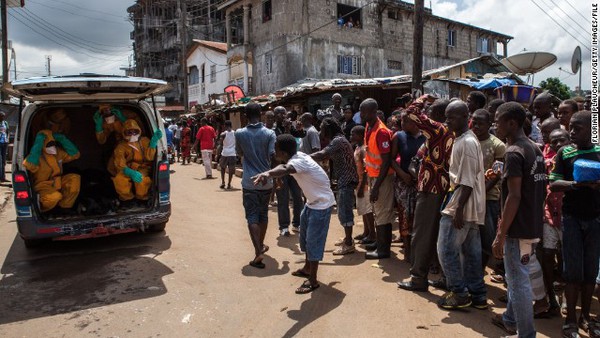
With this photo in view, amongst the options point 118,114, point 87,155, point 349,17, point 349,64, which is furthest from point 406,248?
point 349,17

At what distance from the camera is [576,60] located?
27.9ft

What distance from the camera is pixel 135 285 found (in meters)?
4.72

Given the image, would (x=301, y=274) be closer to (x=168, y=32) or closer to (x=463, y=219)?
(x=463, y=219)

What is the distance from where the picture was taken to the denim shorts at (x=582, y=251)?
3354 millimetres

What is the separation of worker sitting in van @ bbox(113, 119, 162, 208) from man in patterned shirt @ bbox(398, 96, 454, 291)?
3.67 meters

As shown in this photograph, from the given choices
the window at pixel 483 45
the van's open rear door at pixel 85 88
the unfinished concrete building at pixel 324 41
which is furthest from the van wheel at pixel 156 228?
the window at pixel 483 45

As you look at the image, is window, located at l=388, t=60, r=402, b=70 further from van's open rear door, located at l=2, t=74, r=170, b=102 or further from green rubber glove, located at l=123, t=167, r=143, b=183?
green rubber glove, located at l=123, t=167, r=143, b=183

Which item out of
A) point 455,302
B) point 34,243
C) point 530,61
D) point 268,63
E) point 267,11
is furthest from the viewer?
point 267,11

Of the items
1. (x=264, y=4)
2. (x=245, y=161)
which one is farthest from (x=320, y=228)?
(x=264, y=4)

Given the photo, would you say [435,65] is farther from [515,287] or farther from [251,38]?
[515,287]

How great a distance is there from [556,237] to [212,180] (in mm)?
10396

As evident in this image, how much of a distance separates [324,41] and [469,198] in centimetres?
2201

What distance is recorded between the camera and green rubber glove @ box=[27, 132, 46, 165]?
543 cm

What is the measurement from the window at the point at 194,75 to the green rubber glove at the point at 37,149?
31.6 metres
